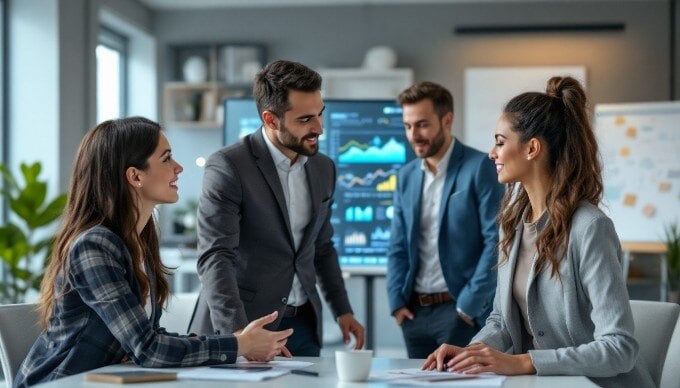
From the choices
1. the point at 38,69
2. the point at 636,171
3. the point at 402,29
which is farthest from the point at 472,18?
the point at 38,69

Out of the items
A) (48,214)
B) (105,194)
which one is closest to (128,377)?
(105,194)

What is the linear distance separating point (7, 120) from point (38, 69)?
40 centimetres

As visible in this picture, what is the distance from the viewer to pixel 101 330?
212 centimetres

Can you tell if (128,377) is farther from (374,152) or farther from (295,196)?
(374,152)

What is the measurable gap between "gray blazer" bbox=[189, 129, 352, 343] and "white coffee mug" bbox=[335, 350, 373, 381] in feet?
2.52

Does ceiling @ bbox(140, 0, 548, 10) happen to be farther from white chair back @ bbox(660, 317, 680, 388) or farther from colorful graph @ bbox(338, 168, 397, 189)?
white chair back @ bbox(660, 317, 680, 388)

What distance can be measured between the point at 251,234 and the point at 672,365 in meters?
1.24

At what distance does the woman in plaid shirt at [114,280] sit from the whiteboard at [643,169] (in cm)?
524

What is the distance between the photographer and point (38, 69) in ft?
20.5

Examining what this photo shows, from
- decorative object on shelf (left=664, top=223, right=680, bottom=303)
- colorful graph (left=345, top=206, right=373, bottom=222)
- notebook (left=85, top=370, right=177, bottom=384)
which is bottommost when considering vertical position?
decorative object on shelf (left=664, top=223, right=680, bottom=303)

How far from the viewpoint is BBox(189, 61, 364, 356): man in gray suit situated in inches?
109

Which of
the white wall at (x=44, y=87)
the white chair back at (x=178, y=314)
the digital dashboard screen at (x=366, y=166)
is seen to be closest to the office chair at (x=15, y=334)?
the white chair back at (x=178, y=314)

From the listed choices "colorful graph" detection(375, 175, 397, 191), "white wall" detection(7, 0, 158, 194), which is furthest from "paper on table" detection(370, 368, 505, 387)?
"white wall" detection(7, 0, 158, 194)

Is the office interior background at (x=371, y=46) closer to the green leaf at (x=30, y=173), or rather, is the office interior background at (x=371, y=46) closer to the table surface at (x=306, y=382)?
the green leaf at (x=30, y=173)
